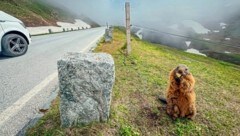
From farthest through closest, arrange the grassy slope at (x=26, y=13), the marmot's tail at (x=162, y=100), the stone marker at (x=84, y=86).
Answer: the grassy slope at (x=26, y=13), the marmot's tail at (x=162, y=100), the stone marker at (x=84, y=86)

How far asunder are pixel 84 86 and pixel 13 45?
6.81 m

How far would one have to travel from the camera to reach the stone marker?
3463 mm

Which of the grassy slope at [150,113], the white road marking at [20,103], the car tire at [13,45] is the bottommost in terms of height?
the grassy slope at [150,113]

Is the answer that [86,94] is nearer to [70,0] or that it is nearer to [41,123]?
[41,123]

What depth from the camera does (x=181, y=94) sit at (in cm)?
449

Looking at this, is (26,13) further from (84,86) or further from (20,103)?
(84,86)

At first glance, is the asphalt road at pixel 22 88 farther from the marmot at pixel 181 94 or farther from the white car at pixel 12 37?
the marmot at pixel 181 94

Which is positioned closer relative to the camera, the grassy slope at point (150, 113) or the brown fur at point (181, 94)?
the grassy slope at point (150, 113)

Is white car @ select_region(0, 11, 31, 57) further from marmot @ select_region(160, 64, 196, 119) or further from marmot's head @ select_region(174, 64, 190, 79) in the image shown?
marmot's head @ select_region(174, 64, 190, 79)

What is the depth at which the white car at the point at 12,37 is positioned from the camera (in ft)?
29.0

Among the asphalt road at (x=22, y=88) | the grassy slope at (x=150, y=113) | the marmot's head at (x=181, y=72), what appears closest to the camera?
the grassy slope at (x=150, y=113)

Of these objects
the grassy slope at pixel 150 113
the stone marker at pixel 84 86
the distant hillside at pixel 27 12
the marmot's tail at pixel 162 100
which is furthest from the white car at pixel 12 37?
the distant hillside at pixel 27 12

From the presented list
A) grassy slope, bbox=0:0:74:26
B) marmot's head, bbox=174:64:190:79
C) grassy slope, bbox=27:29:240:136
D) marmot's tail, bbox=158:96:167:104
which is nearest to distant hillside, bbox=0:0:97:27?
grassy slope, bbox=0:0:74:26

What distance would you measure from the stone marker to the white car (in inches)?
245
